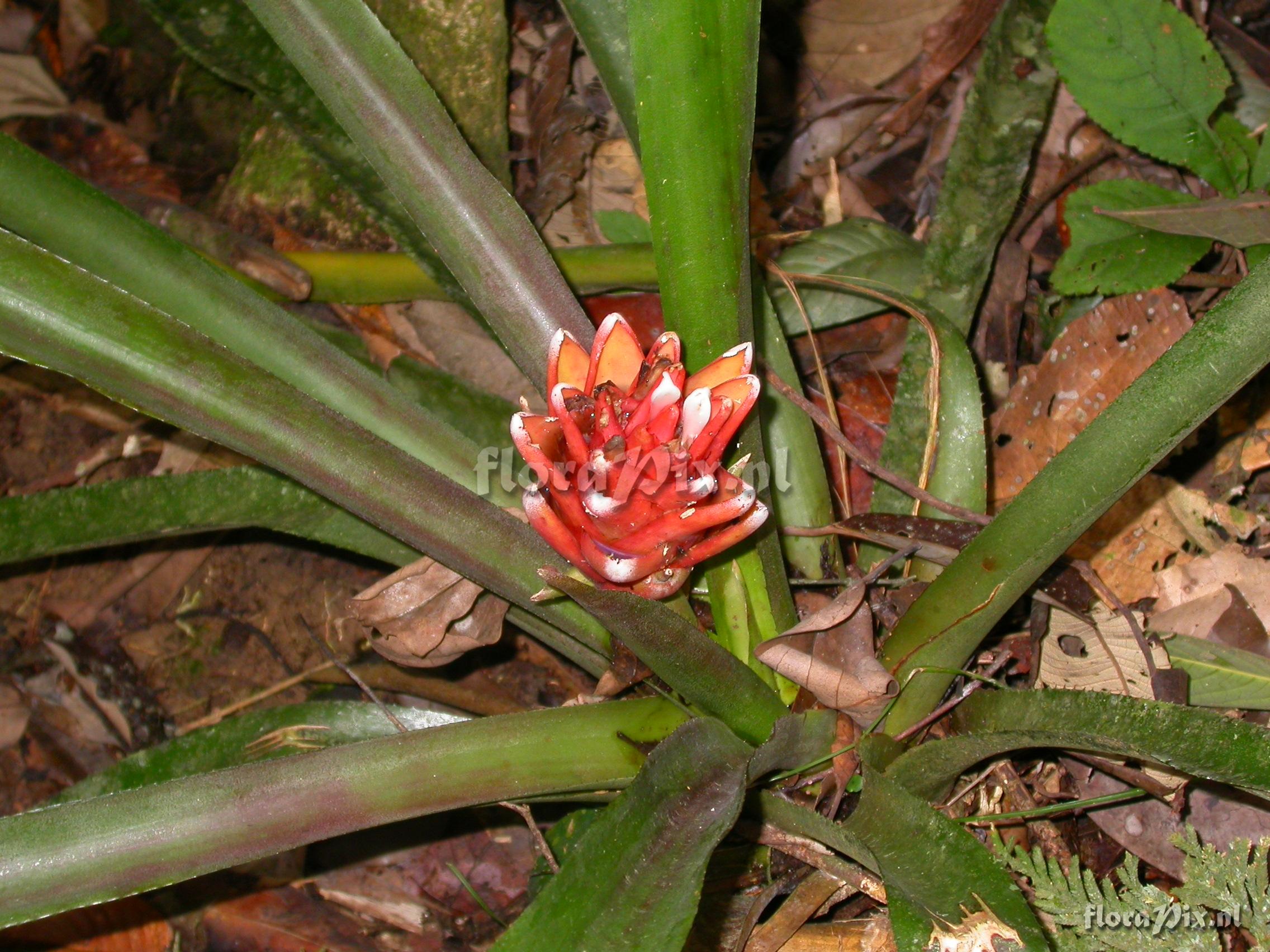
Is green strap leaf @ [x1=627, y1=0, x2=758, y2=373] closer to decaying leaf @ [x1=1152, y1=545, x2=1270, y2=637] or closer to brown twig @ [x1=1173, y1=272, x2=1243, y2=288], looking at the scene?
decaying leaf @ [x1=1152, y1=545, x2=1270, y2=637]

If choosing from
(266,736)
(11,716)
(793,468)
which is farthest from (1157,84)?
(11,716)

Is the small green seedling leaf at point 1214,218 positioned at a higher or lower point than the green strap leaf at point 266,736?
lower

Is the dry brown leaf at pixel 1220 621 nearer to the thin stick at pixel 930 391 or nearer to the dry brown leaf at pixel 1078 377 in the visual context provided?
the dry brown leaf at pixel 1078 377

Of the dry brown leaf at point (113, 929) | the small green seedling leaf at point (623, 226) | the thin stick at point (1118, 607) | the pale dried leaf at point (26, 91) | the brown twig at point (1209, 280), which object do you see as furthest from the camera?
the pale dried leaf at point (26, 91)

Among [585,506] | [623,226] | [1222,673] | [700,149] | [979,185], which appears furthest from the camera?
[623,226]

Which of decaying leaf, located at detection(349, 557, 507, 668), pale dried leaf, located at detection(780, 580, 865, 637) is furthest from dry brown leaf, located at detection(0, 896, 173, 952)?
pale dried leaf, located at detection(780, 580, 865, 637)

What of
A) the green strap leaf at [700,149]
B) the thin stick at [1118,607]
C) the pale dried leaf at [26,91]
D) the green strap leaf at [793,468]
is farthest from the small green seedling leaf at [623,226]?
the pale dried leaf at [26,91]

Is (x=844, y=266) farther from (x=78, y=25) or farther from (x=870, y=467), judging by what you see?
(x=78, y=25)
